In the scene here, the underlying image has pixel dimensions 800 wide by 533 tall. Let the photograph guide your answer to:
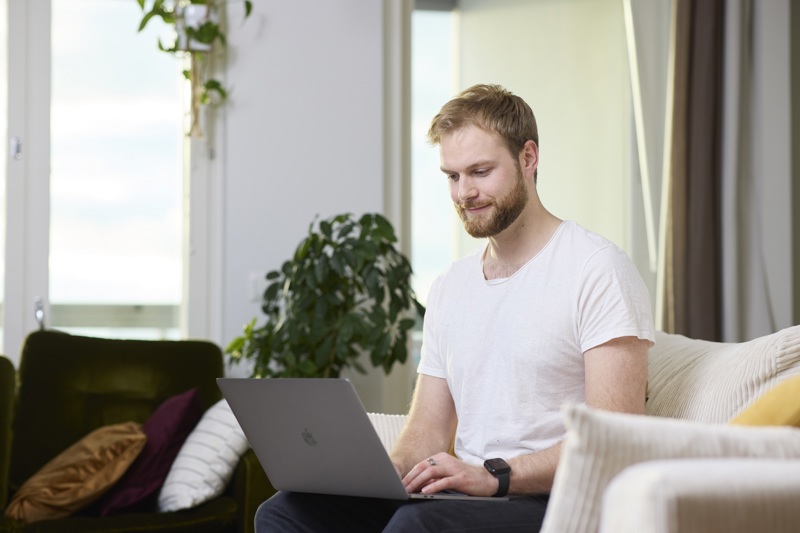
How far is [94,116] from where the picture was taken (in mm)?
3803

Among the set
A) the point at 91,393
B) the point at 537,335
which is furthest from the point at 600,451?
the point at 91,393

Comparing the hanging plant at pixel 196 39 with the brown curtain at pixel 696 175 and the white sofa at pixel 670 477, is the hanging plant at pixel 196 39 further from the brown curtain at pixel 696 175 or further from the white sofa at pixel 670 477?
the white sofa at pixel 670 477

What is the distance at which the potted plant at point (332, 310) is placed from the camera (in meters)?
3.40

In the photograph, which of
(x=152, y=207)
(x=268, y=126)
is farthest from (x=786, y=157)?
(x=152, y=207)

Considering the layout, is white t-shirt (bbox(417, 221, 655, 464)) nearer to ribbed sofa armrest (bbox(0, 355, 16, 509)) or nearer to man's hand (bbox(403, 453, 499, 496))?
man's hand (bbox(403, 453, 499, 496))

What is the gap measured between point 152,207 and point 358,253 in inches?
38.3

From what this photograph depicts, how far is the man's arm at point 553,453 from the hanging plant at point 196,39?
242 centimetres

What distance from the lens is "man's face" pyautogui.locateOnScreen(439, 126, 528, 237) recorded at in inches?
74.4

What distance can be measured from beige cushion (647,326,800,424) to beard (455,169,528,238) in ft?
1.34

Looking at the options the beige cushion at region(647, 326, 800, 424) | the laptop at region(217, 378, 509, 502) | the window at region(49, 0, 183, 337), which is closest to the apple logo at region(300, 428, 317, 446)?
the laptop at region(217, 378, 509, 502)

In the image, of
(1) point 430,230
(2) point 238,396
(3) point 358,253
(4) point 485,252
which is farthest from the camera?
(1) point 430,230

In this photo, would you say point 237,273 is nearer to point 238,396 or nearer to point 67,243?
point 67,243

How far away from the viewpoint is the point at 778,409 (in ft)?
4.19

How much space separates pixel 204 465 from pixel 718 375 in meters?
1.61
